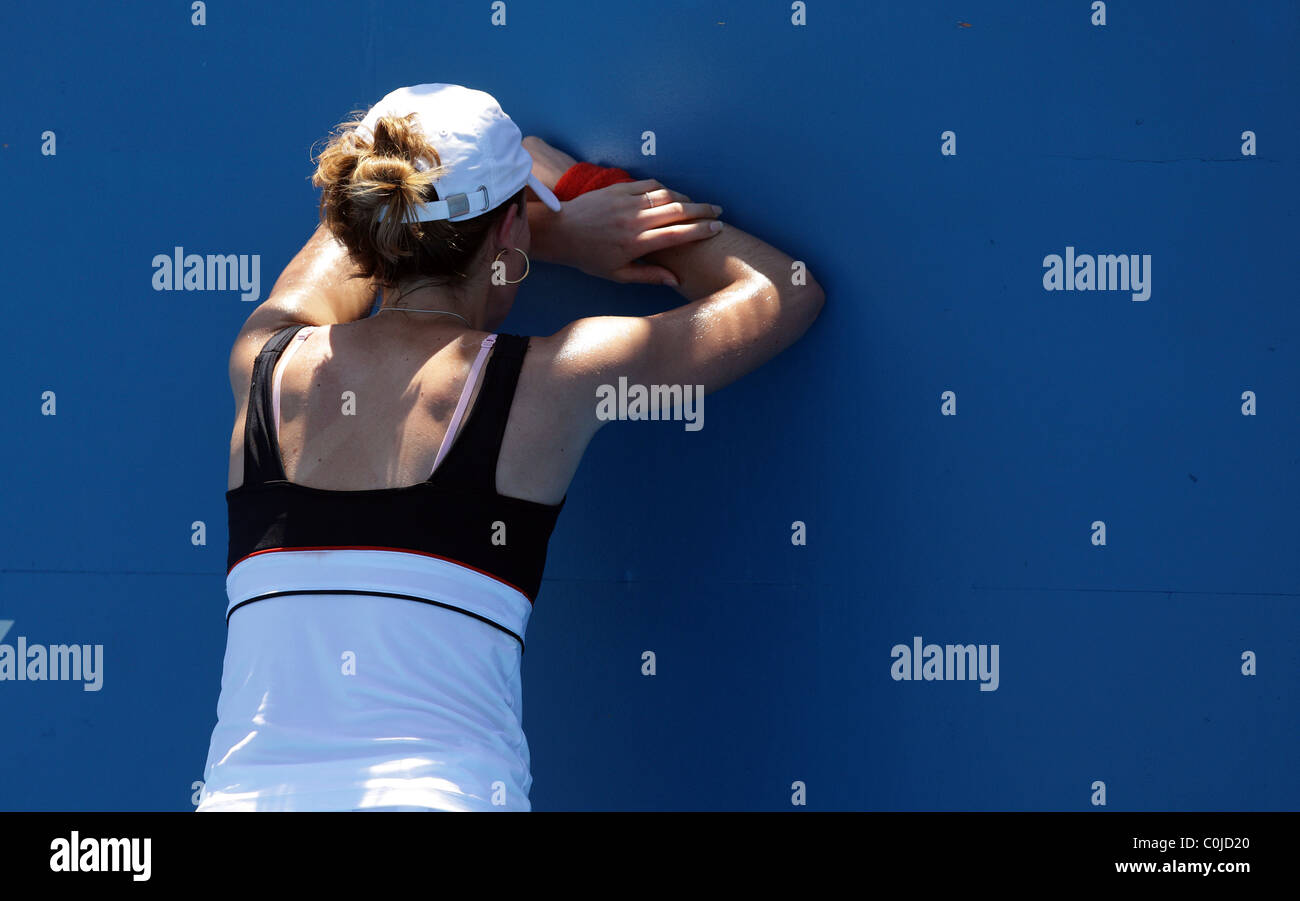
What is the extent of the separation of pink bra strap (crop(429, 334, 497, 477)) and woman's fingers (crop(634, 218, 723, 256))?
36cm

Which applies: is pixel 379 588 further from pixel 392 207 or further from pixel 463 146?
pixel 463 146

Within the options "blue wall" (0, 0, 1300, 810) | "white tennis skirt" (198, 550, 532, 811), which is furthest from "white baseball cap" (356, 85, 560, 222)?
"white tennis skirt" (198, 550, 532, 811)

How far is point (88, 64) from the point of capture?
185 cm

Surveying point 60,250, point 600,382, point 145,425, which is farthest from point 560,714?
point 60,250

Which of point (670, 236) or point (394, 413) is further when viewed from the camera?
point (670, 236)

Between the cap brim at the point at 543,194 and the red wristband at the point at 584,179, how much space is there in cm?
10

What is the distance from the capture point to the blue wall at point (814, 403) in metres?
1.69

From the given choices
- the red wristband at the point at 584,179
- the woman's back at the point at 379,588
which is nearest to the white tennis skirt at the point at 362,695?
the woman's back at the point at 379,588

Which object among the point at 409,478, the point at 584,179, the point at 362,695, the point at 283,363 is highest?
the point at 584,179

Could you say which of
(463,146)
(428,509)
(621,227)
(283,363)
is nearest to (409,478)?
(428,509)

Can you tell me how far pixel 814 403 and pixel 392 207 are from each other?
77cm

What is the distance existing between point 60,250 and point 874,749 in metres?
1.69

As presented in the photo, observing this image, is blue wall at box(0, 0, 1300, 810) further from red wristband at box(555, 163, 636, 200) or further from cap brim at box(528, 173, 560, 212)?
cap brim at box(528, 173, 560, 212)

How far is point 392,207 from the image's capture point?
4.53ft
